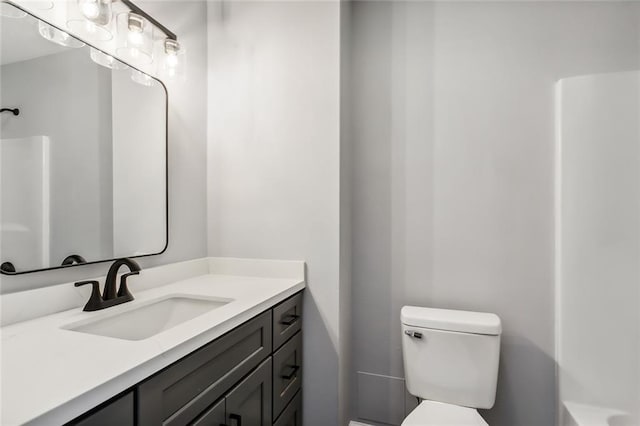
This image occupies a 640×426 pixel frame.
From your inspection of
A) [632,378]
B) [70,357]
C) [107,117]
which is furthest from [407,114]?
[70,357]

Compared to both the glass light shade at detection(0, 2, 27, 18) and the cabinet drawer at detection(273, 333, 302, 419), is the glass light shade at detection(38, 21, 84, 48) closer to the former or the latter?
the glass light shade at detection(0, 2, 27, 18)

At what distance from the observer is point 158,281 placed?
4.96 feet

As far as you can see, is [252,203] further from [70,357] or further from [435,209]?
[70,357]

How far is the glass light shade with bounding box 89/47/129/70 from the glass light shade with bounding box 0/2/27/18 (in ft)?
0.73

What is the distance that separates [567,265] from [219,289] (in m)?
1.59

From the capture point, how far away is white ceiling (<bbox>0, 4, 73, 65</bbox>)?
98cm

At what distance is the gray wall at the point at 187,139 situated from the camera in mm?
1634

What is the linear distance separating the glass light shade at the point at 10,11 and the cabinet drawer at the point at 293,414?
164 cm

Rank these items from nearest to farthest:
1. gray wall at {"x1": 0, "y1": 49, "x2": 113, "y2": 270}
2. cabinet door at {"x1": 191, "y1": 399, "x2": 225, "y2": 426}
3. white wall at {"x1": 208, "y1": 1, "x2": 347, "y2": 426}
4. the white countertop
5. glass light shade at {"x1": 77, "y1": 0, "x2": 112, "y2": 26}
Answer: the white countertop
cabinet door at {"x1": 191, "y1": 399, "x2": 225, "y2": 426}
gray wall at {"x1": 0, "y1": 49, "x2": 113, "y2": 270}
glass light shade at {"x1": 77, "y1": 0, "x2": 112, "y2": 26}
white wall at {"x1": 208, "y1": 1, "x2": 347, "y2": 426}

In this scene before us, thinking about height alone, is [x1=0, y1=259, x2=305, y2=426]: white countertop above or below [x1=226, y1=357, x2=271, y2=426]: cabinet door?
above

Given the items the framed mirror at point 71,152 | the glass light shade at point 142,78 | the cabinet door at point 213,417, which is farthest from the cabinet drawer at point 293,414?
the glass light shade at point 142,78

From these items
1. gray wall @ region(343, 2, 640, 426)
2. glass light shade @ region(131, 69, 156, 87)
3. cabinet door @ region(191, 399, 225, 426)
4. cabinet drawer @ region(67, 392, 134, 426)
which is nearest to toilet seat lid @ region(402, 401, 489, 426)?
gray wall @ region(343, 2, 640, 426)

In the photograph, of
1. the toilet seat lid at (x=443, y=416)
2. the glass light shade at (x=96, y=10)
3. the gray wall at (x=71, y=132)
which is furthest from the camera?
the toilet seat lid at (x=443, y=416)

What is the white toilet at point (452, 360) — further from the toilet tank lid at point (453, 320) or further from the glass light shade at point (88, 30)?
the glass light shade at point (88, 30)
